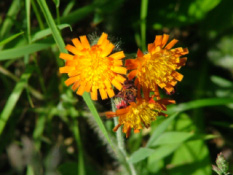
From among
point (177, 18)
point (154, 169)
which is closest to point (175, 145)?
point (154, 169)

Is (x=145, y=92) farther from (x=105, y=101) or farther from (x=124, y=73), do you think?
(x=105, y=101)

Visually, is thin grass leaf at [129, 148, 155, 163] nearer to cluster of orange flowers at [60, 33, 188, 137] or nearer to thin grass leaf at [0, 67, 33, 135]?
cluster of orange flowers at [60, 33, 188, 137]

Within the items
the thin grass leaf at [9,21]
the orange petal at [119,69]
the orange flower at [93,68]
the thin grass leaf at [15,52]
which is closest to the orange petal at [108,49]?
the orange flower at [93,68]

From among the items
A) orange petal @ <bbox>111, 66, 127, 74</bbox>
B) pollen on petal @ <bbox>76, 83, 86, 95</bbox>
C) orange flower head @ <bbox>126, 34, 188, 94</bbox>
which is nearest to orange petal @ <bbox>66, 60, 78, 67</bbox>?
pollen on petal @ <bbox>76, 83, 86, 95</bbox>

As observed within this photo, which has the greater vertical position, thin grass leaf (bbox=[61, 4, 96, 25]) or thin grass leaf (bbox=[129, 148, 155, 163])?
thin grass leaf (bbox=[61, 4, 96, 25])

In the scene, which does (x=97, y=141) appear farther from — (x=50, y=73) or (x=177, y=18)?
(x=177, y=18)

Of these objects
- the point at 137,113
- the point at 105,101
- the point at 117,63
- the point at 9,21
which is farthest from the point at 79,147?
the point at 9,21

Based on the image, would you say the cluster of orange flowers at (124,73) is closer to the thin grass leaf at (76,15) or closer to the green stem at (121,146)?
the green stem at (121,146)
